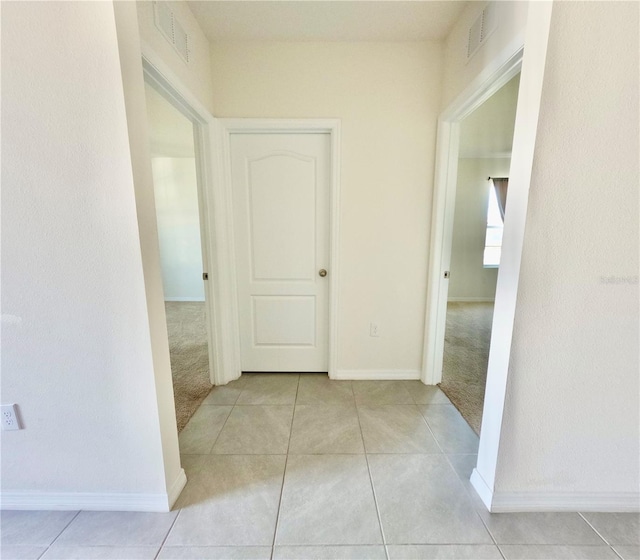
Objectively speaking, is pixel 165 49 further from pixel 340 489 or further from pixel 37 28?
pixel 340 489

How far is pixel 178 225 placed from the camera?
470cm

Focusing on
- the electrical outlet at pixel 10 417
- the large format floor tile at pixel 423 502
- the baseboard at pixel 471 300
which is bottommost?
the large format floor tile at pixel 423 502

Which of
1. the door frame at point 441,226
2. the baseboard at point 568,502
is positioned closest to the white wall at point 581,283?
the baseboard at point 568,502

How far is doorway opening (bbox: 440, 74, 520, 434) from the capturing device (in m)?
2.62

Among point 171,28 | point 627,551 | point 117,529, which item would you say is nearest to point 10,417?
point 117,529

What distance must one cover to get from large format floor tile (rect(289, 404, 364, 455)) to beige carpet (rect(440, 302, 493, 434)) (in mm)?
769

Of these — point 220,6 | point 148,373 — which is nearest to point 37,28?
point 220,6

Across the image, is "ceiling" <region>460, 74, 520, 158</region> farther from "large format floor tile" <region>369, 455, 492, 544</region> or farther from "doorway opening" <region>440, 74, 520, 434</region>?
"large format floor tile" <region>369, 455, 492, 544</region>

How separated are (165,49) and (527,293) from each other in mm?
1994

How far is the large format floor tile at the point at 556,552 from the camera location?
1048 millimetres

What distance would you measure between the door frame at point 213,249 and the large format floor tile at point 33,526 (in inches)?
44.0

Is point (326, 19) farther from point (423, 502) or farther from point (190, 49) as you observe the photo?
point (423, 502)

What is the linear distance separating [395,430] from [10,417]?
1858 mm

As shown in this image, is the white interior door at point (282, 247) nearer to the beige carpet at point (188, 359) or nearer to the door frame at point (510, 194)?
the beige carpet at point (188, 359)
